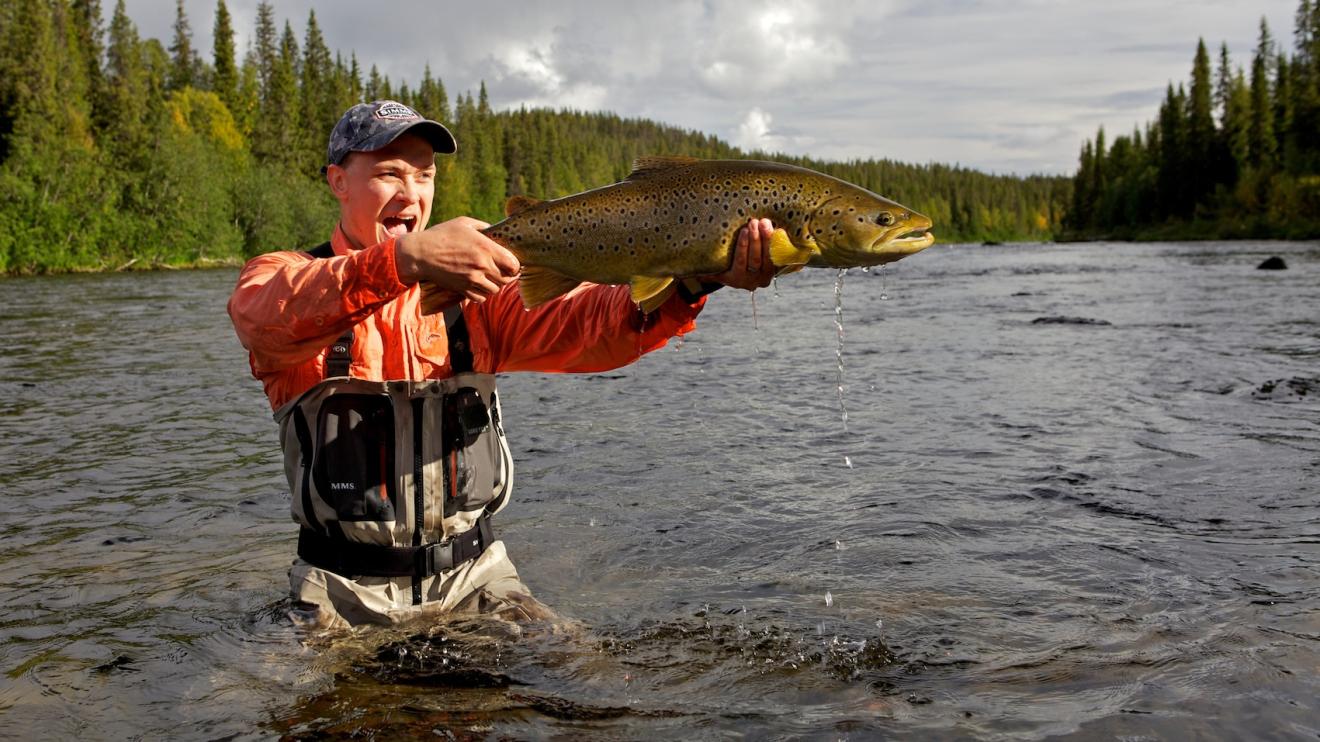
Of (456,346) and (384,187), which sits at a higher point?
(384,187)

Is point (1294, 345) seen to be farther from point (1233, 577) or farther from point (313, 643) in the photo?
point (313, 643)

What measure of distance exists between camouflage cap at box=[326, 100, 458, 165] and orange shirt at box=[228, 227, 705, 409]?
15.3 inches

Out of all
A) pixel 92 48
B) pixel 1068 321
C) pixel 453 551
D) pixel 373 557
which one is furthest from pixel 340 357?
pixel 92 48

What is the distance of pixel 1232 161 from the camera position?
8250cm

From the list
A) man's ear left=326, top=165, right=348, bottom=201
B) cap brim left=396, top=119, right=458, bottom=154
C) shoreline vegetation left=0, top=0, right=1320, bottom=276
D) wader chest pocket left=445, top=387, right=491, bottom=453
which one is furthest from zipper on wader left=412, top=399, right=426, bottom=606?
shoreline vegetation left=0, top=0, right=1320, bottom=276

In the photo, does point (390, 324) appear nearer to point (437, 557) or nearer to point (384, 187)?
point (384, 187)

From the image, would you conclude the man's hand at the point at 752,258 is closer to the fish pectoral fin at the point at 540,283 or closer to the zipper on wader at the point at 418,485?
the fish pectoral fin at the point at 540,283

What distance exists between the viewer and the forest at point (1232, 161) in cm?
6488

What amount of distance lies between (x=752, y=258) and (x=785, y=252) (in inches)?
4.5

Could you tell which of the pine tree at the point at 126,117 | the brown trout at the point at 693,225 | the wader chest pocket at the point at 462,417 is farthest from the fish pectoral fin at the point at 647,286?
the pine tree at the point at 126,117

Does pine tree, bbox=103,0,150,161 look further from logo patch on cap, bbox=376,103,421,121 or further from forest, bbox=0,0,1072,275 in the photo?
logo patch on cap, bbox=376,103,421,121

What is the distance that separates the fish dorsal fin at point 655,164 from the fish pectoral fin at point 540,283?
17.2 inches

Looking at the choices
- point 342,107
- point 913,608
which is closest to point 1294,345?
point 913,608

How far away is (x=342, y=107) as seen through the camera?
8412cm
